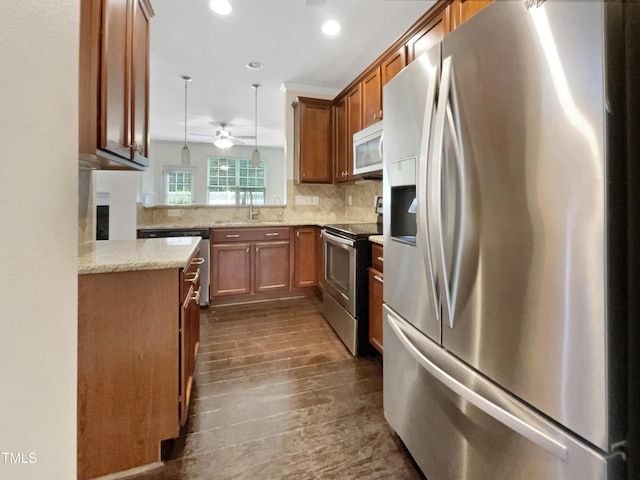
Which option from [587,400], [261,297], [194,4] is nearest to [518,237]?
[587,400]

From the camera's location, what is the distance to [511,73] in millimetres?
805

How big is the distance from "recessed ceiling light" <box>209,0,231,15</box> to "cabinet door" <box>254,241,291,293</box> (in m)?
2.15

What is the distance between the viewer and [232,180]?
8547 mm

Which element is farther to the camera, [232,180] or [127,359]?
[232,180]

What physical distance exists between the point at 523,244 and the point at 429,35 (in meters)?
1.96

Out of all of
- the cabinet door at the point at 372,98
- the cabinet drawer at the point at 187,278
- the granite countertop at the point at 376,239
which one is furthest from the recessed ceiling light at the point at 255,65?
the cabinet drawer at the point at 187,278

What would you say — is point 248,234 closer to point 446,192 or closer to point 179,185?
point 446,192

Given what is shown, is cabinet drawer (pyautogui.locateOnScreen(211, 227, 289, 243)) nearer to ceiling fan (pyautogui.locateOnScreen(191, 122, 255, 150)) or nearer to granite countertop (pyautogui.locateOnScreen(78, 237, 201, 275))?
granite countertop (pyautogui.locateOnScreen(78, 237, 201, 275))

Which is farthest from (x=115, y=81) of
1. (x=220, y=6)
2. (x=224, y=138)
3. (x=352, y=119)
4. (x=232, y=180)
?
(x=232, y=180)

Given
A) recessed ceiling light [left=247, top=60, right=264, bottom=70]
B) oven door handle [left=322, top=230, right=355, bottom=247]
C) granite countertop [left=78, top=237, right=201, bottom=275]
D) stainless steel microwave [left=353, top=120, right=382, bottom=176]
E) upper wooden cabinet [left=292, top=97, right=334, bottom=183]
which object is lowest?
granite countertop [left=78, top=237, right=201, bottom=275]

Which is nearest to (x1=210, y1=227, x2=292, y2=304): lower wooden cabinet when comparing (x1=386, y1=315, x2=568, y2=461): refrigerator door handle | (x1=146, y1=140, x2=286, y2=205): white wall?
(x1=386, y1=315, x2=568, y2=461): refrigerator door handle

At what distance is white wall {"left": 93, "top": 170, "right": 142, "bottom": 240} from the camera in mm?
3191

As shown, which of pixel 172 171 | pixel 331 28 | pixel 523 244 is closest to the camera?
pixel 523 244

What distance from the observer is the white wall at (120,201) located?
3191mm
